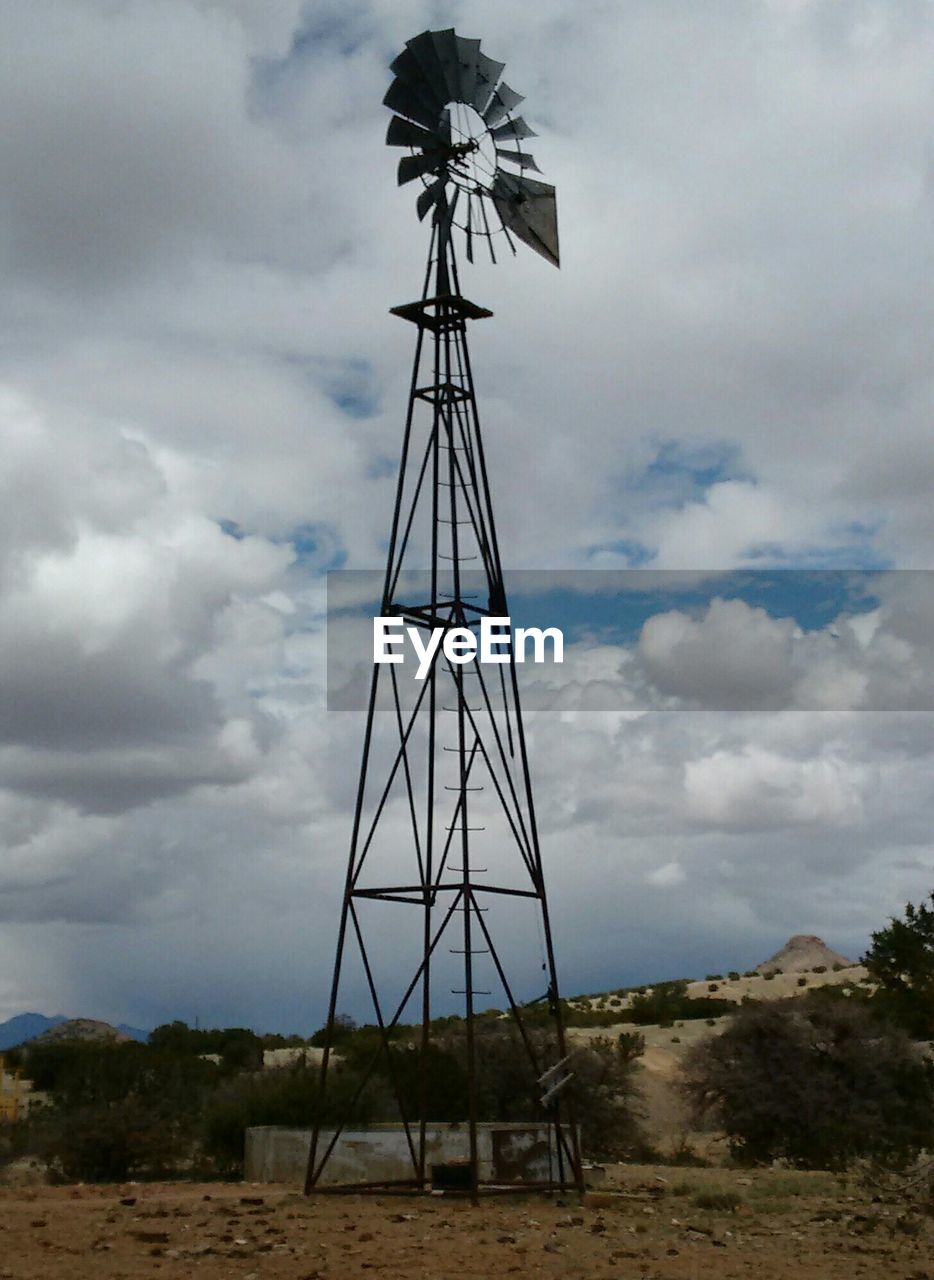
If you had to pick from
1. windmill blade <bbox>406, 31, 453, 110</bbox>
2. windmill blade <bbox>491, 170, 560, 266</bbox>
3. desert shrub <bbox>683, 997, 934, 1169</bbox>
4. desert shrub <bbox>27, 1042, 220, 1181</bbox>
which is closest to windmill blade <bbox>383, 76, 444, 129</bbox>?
windmill blade <bbox>406, 31, 453, 110</bbox>

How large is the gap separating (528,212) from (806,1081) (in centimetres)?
1895

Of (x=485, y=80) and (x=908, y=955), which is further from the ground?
(x=485, y=80)

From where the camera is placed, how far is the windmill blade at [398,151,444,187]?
20.1m

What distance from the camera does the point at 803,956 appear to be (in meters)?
94.0

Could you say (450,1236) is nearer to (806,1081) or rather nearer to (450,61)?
(450,61)

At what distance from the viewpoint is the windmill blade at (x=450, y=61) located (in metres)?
19.5

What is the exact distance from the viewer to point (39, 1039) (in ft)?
186

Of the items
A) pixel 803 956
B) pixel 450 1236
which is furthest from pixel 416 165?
pixel 803 956

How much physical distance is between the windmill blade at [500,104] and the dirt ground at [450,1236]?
1347cm

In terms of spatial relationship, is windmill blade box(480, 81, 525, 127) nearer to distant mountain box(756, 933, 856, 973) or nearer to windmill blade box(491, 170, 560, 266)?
windmill blade box(491, 170, 560, 266)

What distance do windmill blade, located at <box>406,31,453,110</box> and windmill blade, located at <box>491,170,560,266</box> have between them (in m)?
1.25

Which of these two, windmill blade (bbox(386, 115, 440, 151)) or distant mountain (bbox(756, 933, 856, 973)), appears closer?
windmill blade (bbox(386, 115, 440, 151))

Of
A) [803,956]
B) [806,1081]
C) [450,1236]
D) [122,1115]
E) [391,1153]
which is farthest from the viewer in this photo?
[803,956]

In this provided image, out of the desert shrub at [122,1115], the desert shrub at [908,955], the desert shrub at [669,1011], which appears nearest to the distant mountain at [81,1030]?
the desert shrub at [669,1011]
